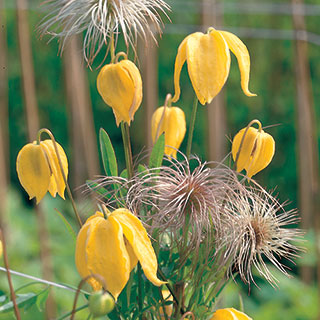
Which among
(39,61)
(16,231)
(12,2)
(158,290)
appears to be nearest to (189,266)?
(158,290)

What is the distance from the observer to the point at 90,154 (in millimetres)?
2254

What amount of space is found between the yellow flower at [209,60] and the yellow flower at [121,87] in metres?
0.04

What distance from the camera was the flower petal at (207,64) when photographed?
51 centimetres

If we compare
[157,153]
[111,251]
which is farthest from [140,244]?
[157,153]

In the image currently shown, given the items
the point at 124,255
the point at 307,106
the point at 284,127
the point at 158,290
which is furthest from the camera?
the point at 284,127

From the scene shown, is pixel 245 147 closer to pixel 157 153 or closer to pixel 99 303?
pixel 157 153

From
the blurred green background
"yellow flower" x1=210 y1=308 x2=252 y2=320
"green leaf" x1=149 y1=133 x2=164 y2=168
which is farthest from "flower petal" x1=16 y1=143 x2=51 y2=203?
the blurred green background

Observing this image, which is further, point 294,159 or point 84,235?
point 294,159

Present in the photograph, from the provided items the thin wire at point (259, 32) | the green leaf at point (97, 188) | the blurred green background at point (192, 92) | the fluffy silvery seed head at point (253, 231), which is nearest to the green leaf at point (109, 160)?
the green leaf at point (97, 188)

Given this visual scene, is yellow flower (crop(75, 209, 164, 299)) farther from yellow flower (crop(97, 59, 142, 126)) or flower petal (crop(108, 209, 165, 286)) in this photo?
yellow flower (crop(97, 59, 142, 126))

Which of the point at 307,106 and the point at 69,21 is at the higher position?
the point at 69,21

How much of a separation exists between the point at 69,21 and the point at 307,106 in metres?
1.32

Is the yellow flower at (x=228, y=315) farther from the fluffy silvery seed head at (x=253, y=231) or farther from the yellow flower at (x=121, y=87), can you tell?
the yellow flower at (x=121, y=87)

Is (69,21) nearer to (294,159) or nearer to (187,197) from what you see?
(187,197)
